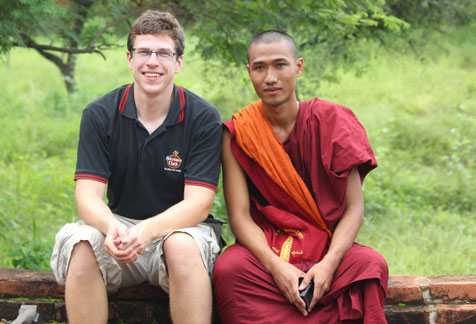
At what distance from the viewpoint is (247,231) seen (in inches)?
116

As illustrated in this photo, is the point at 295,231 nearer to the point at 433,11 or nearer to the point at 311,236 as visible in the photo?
the point at 311,236

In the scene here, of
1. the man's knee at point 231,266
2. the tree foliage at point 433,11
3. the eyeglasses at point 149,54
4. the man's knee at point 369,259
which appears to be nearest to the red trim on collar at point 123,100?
the eyeglasses at point 149,54

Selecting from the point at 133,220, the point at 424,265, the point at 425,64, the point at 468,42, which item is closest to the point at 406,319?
the point at 424,265

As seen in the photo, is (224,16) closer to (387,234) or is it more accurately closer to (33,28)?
(33,28)

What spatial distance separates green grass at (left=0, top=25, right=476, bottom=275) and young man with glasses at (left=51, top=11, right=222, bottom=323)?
134 centimetres

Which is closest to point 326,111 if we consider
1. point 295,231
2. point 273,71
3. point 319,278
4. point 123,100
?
point 273,71

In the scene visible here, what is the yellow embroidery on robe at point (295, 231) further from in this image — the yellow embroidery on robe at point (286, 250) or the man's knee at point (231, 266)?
the man's knee at point (231, 266)

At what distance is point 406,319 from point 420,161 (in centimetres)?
455

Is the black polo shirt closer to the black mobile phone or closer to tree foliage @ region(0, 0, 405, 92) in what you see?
the black mobile phone

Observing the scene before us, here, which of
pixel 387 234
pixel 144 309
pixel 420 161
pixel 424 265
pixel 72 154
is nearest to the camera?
pixel 144 309

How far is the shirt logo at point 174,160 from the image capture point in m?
2.97

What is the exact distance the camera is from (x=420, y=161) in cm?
730

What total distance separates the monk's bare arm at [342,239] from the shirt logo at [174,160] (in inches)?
36.1

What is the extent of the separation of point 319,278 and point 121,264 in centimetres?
101
